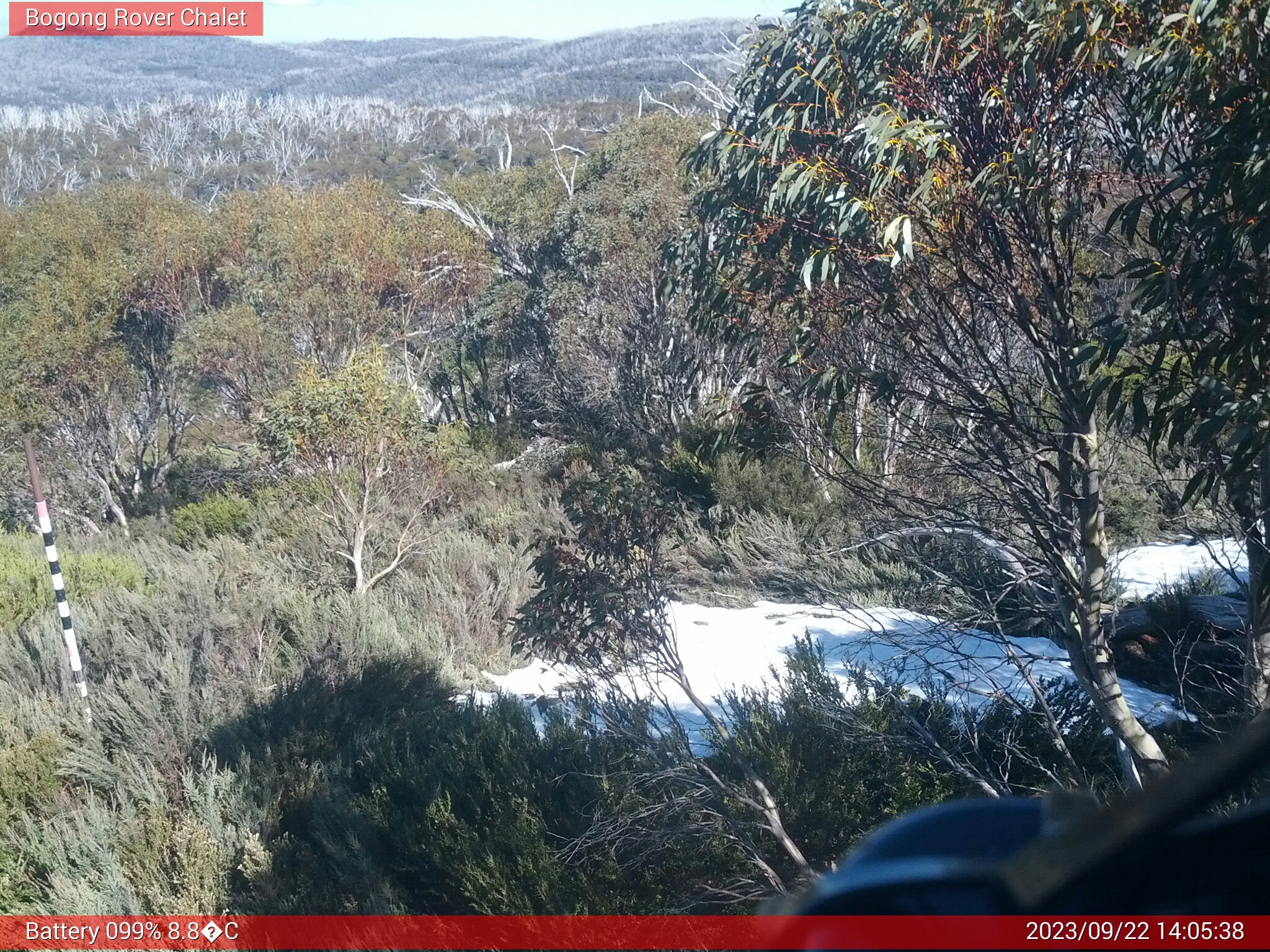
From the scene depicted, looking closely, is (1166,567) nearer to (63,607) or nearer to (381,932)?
(381,932)

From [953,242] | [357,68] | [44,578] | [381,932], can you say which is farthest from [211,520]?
[357,68]

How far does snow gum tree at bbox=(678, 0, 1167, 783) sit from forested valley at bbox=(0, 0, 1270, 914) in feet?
0.08

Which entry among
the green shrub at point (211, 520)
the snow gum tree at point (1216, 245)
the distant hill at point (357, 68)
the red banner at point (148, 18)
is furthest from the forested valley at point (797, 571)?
the distant hill at point (357, 68)

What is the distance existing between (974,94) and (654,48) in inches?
2887

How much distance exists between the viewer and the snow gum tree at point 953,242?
135 inches

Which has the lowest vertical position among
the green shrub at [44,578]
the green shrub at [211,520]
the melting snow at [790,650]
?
the green shrub at [211,520]

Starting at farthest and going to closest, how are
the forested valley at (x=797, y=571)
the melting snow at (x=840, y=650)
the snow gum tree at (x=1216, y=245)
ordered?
the melting snow at (x=840, y=650), the forested valley at (x=797, y=571), the snow gum tree at (x=1216, y=245)

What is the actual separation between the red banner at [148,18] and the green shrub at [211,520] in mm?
5126

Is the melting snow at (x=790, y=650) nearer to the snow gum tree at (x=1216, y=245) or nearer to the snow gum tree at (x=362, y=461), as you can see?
the snow gum tree at (x=1216, y=245)

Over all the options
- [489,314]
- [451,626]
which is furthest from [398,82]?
[451,626]

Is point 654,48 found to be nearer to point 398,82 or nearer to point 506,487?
point 398,82

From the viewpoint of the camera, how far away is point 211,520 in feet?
38.5

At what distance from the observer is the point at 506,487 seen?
41.7 feet

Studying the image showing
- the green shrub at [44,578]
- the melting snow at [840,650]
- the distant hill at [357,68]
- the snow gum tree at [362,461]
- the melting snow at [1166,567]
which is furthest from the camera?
the distant hill at [357,68]
